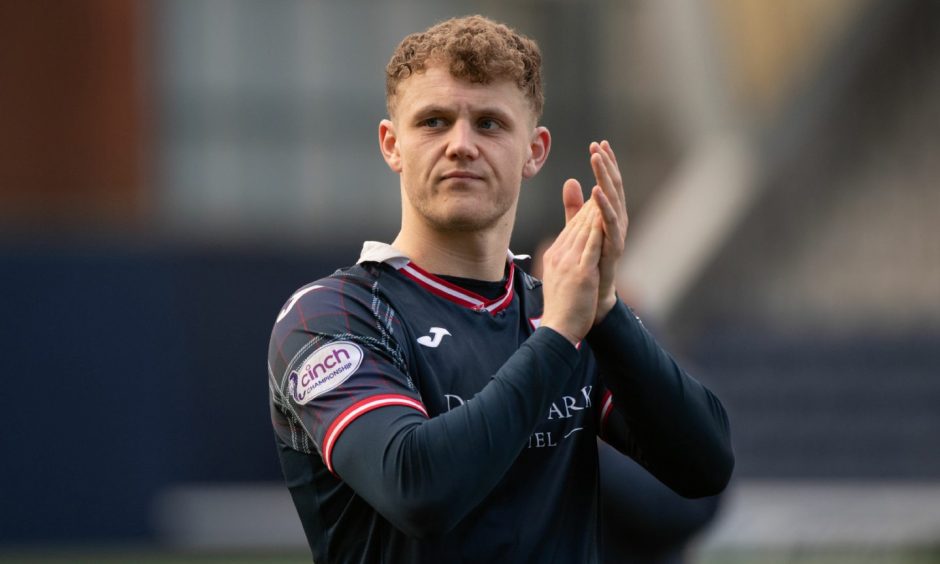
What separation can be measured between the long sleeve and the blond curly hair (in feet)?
1.86

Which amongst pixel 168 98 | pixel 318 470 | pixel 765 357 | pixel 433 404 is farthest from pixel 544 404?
pixel 168 98

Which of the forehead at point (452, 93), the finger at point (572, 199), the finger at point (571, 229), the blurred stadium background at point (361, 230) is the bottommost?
the blurred stadium background at point (361, 230)

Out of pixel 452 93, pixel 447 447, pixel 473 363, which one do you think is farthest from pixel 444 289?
pixel 447 447

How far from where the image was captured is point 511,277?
3.51m

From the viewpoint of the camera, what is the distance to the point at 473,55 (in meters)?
3.22

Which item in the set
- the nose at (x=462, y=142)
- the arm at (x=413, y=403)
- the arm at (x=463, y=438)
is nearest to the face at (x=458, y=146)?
the nose at (x=462, y=142)

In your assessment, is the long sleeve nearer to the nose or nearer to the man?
the man

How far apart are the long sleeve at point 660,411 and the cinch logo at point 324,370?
0.51 metres

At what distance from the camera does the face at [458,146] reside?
10.6 feet

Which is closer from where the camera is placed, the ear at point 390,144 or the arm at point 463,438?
the arm at point 463,438

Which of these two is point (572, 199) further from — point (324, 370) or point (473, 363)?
point (324, 370)

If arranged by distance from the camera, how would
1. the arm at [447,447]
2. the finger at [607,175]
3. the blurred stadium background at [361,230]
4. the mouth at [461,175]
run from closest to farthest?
the arm at [447,447], the finger at [607,175], the mouth at [461,175], the blurred stadium background at [361,230]

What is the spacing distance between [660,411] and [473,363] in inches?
16.3

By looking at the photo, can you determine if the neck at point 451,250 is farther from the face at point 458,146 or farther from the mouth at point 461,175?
the mouth at point 461,175
